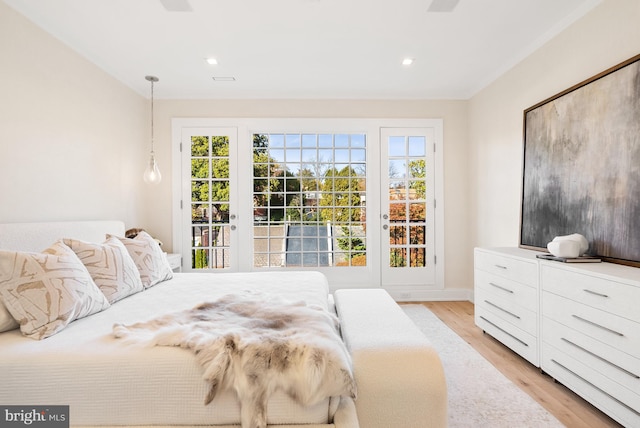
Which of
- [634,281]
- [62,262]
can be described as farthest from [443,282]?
[62,262]

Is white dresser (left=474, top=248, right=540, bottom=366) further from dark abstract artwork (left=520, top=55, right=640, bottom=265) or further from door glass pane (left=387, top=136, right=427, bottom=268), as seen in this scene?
door glass pane (left=387, top=136, right=427, bottom=268)

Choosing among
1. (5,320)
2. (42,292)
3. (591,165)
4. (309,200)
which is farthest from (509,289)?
(5,320)

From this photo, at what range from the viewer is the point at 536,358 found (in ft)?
7.69

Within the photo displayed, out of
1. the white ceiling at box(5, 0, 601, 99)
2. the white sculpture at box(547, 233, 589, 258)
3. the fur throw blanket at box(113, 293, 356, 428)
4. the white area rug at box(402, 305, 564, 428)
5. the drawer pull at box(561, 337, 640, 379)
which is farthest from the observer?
the white ceiling at box(5, 0, 601, 99)

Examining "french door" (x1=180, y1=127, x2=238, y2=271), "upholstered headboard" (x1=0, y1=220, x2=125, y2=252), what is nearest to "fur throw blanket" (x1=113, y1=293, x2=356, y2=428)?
"upholstered headboard" (x1=0, y1=220, x2=125, y2=252)

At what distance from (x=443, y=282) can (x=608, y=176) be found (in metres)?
2.44

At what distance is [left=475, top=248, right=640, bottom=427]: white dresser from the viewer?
167 centimetres

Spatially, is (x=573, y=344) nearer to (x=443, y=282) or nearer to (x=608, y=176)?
(x=608, y=176)

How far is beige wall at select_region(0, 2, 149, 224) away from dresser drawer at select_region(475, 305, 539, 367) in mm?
3716

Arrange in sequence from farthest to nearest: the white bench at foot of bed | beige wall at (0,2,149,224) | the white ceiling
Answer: the white ceiling
beige wall at (0,2,149,224)
the white bench at foot of bed

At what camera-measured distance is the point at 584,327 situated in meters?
1.93

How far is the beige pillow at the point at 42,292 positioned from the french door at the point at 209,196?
2.45m

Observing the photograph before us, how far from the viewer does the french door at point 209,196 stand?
13.9ft

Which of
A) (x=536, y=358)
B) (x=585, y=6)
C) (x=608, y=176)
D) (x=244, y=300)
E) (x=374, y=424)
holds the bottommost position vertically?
(x=536, y=358)
